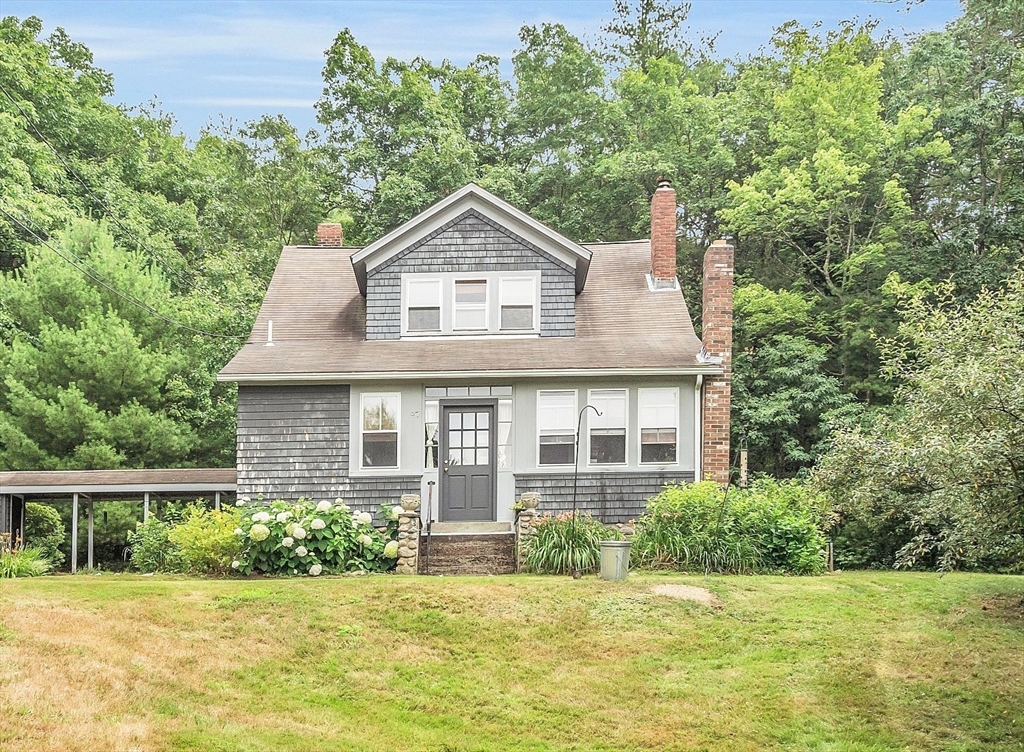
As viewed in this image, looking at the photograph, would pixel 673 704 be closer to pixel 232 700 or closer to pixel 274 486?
pixel 232 700

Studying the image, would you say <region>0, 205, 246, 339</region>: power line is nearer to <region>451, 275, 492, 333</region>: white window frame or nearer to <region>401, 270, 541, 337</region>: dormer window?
<region>401, 270, 541, 337</region>: dormer window

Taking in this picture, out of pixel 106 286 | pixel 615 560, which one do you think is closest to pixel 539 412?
pixel 615 560

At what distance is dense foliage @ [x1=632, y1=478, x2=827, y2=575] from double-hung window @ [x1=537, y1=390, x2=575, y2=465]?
8.56 feet

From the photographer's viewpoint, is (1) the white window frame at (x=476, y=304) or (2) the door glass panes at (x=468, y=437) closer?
(2) the door glass panes at (x=468, y=437)

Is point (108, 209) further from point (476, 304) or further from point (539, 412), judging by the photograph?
point (539, 412)

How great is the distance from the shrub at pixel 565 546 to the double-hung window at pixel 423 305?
17.1 ft

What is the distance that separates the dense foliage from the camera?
52.1 ft

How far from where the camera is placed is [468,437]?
1894cm

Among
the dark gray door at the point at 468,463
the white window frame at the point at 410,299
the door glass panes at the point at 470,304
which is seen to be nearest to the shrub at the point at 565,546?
the dark gray door at the point at 468,463

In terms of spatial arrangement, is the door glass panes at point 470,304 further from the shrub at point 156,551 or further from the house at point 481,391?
the shrub at point 156,551

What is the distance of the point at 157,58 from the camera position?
3572 centimetres

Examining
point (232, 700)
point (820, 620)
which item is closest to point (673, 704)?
point (820, 620)

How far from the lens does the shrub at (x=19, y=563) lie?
16.9 meters

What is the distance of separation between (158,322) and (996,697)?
22052mm
